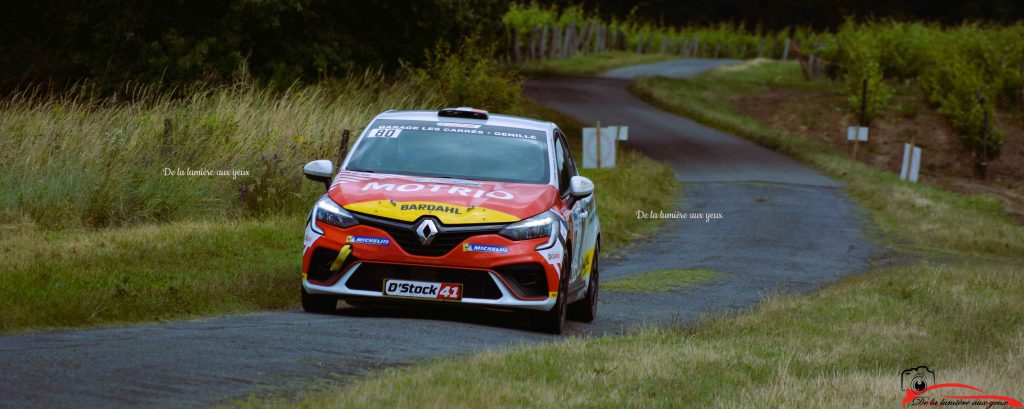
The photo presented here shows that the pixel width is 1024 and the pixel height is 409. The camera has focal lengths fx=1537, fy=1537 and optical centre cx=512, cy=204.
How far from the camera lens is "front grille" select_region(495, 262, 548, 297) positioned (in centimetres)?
1127

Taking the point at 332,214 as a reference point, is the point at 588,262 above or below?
below

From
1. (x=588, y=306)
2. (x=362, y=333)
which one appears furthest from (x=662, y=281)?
(x=362, y=333)

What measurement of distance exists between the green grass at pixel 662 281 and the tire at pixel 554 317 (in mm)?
4600

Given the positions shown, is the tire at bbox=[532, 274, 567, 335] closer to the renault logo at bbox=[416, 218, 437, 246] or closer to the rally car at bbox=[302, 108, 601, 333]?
the rally car at bbox=[302, 108, 601, 333]

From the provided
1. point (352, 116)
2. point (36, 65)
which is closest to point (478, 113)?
point (352, 116)

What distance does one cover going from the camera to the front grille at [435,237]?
1120 centimetres

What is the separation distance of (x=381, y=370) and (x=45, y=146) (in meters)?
10.2

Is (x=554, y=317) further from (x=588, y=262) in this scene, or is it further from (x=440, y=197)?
(x=588, y=262)

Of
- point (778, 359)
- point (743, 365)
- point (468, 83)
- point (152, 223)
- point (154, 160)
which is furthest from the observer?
point (468, 83)

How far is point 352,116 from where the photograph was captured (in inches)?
899

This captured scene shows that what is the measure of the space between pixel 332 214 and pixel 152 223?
593cm

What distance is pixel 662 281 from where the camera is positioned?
1731 cm

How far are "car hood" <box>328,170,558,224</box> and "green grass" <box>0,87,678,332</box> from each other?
146 centimetres

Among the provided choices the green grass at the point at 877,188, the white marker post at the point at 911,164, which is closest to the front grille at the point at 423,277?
the green grass at the point at 877,188
